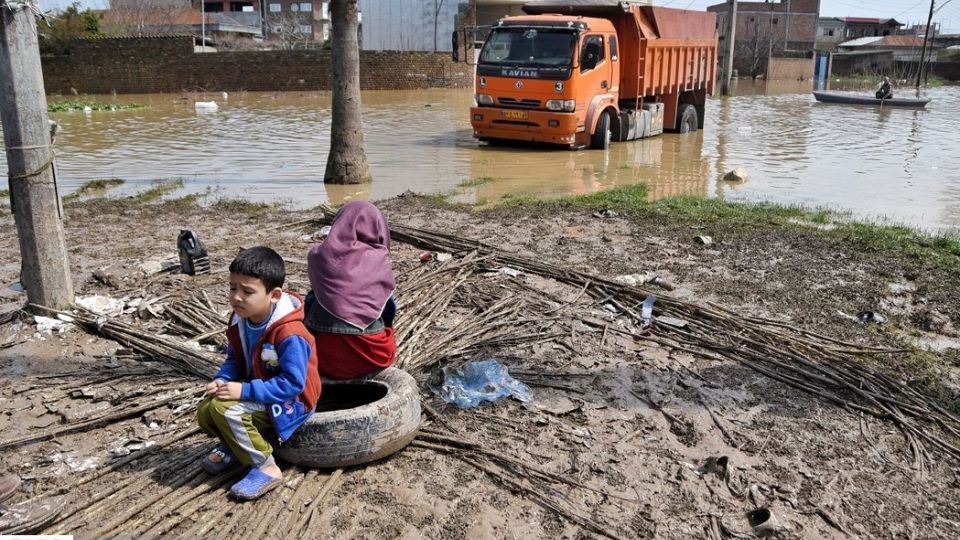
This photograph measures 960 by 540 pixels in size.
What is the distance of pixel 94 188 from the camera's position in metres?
11.9

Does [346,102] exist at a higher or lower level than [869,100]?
higher

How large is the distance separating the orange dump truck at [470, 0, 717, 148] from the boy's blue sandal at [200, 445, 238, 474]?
1204 centimetres

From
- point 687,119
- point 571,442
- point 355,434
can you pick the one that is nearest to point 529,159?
point 687,119

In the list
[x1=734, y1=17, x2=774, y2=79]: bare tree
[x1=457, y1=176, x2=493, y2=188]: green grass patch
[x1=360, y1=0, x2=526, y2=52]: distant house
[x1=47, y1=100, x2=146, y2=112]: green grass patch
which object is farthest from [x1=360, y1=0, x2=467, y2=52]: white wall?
[x1=457, y1=176, x2=493, y2=188]: green grass patch

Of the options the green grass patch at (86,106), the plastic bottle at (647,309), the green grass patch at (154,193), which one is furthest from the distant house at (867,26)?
the plastic bottle at (647,309)

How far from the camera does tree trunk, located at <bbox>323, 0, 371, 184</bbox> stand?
1054cm

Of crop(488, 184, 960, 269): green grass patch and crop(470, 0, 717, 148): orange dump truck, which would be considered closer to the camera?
crop(488, 184, 960, 269): green grass patch

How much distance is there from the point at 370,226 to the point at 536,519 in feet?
5.49

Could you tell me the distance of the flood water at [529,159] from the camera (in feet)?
38.9

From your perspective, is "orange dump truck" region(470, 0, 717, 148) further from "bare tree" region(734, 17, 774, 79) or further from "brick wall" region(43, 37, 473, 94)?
"bare tree" region(734, 17, 774, 79)

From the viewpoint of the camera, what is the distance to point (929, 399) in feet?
14.5

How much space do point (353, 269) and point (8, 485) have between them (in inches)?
73.0

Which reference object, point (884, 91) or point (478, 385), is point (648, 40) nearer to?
point (478, 385)

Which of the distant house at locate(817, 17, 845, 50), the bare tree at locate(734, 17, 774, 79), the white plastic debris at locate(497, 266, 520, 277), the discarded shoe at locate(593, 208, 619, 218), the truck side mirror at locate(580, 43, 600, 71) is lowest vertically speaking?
the white plastic debris at locate(497, 266, 520, 277)
